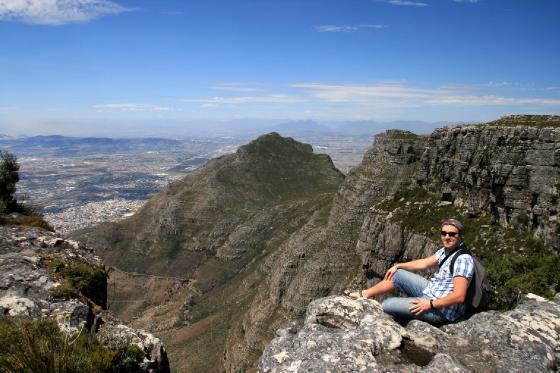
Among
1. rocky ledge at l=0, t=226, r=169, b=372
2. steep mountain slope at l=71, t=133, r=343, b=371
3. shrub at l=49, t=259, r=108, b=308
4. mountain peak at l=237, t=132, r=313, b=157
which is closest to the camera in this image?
rocky ledge at l=0, t=226, r=169, b=372

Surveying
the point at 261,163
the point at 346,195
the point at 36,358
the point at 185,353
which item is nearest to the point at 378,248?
the point at 346,195

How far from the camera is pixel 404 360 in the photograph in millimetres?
8609

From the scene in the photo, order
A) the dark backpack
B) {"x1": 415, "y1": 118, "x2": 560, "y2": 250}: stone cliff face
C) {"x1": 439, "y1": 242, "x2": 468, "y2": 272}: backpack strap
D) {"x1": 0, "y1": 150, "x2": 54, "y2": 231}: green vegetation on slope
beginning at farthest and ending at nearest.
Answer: {"x1": 415, "y1": 118, "x2": 560, "y2": 250}: stone cliff face, {"x1": 0, "y1": 150, "x2": 54, "y2": 231}: green vegetation on slope, {"x1": 439, "y1": 242, "x2": 468, "y2": 272}: backpack strap, the dark backpack

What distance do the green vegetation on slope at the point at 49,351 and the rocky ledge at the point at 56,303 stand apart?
65cm

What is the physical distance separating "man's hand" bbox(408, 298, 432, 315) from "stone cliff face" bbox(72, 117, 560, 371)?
4.81 feet

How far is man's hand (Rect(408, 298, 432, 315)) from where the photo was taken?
9.84 m

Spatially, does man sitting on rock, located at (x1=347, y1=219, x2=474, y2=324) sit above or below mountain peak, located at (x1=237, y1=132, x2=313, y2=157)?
above

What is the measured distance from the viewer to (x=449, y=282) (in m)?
10.2

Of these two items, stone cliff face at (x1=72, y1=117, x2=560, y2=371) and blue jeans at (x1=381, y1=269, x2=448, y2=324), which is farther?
stone cliff face at (x1=72, y1=117, x2=560, y2=371)

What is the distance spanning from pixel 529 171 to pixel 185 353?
238ft

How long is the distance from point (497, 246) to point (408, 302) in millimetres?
41344

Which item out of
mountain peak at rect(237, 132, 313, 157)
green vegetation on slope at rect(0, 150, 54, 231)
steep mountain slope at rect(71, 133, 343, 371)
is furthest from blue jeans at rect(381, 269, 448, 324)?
mountain peak at rect(237, 132, 313, 157)

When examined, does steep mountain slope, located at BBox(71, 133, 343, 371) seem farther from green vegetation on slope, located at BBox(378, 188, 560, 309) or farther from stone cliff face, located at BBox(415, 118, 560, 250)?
stone cliff face, located at BBox(415, 118, 560, 250)

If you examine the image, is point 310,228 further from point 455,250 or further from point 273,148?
point 273,148
